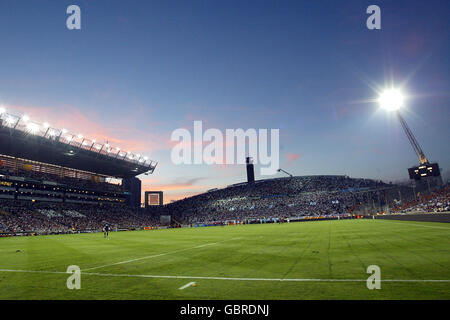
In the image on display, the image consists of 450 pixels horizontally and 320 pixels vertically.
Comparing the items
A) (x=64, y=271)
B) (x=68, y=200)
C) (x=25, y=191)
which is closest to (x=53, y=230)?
(x=25, y=191)

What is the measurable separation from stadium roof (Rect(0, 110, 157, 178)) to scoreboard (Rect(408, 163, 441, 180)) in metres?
71.2

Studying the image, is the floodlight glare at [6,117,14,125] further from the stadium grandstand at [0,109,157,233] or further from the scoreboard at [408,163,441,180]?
the scoreboard at [408,163,441,180]

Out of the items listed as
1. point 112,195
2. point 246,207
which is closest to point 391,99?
point 246,207

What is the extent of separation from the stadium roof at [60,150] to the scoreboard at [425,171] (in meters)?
71.2

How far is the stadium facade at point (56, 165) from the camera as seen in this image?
52.2 m

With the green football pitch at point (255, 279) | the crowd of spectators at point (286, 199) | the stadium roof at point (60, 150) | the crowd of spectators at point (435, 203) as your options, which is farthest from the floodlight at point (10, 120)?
the crowd of spectators at point (435, 203)

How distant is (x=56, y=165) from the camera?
72312mm

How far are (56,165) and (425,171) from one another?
95.1m

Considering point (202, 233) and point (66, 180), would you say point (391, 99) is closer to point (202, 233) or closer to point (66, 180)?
point (202, 233)

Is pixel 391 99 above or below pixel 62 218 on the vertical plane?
above

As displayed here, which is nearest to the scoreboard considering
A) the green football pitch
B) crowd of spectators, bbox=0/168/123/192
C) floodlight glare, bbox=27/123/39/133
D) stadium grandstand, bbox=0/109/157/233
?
the green football pitch

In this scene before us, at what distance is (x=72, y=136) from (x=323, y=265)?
202 feet

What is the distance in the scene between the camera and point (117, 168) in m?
78.2

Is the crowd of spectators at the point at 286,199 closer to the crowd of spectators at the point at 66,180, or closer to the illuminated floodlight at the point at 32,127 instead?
the crowd of spectators at the point at 66,180
